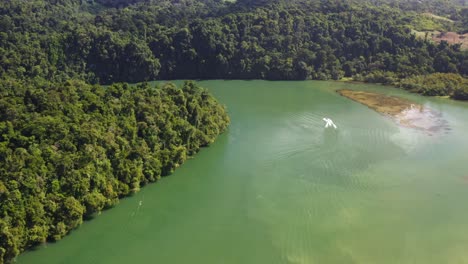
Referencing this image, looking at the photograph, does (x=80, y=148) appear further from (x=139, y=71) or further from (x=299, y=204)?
(x=139, y=71)

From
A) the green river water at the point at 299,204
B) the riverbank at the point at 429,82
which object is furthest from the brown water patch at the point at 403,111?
the riverbank at the point at 429,82

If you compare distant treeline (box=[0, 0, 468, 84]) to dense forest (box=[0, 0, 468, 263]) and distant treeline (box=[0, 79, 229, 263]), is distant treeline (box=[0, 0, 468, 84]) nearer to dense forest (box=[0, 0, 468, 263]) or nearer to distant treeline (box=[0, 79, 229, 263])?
dense forest (box=[0, 0, 468, 263])

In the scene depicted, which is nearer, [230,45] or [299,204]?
[299,204]

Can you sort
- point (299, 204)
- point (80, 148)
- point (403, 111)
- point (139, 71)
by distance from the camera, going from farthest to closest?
point (139, 71) < point (403, 111) < point (299, 204) < point (80, 148)

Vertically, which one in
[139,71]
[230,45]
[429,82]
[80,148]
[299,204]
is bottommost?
[299,204]

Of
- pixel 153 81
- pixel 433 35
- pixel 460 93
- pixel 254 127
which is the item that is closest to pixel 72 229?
pixel 254 127

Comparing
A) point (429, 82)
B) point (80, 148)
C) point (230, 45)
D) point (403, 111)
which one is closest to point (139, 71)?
point (230, 45)

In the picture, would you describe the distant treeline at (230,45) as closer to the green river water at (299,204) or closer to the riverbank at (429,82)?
the riverbank at (429,82)

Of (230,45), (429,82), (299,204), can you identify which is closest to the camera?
(299,204)

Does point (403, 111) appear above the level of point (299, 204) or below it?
above
